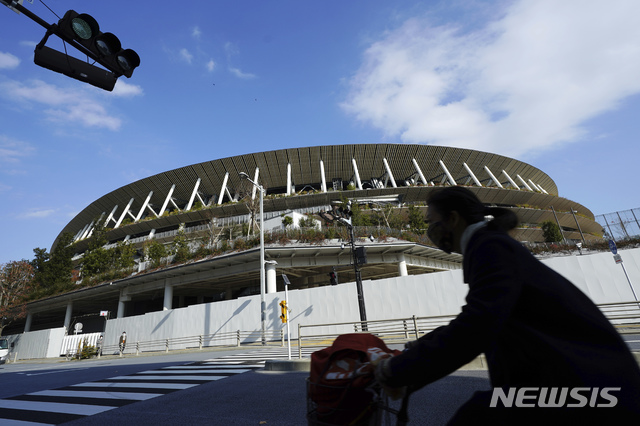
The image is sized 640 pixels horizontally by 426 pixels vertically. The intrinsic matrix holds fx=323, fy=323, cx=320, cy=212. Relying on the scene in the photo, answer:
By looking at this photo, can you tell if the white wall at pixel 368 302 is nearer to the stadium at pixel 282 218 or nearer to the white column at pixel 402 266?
the stadium at pixel 282 218

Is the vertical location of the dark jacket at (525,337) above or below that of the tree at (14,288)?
below

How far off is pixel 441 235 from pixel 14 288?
4884 centimetres

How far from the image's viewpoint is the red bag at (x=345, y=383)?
1353mm

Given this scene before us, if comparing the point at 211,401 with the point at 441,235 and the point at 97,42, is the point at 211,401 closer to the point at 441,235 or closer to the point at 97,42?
the point at 441,235

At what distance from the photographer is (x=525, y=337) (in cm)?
106

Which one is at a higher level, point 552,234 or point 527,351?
point 552,234

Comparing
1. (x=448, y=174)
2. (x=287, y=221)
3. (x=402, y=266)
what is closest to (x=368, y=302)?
(x=402, y=266)

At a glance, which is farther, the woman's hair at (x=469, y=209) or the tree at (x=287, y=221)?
the tree at (x=287, y=221)

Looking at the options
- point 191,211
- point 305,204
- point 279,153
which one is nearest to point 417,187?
point 305,204

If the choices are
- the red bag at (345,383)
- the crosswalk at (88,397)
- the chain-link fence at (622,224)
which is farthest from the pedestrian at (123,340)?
the chain-link fence at (622,224)

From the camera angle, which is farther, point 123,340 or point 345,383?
point 123,340

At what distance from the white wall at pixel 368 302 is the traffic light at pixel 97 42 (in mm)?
15052

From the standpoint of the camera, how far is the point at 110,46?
4770 mm

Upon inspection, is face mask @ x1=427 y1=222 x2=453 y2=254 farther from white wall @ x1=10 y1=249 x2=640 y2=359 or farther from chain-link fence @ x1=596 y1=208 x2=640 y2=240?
chain-link fence @ x1=596 y1=208 x2=640 y2=240
